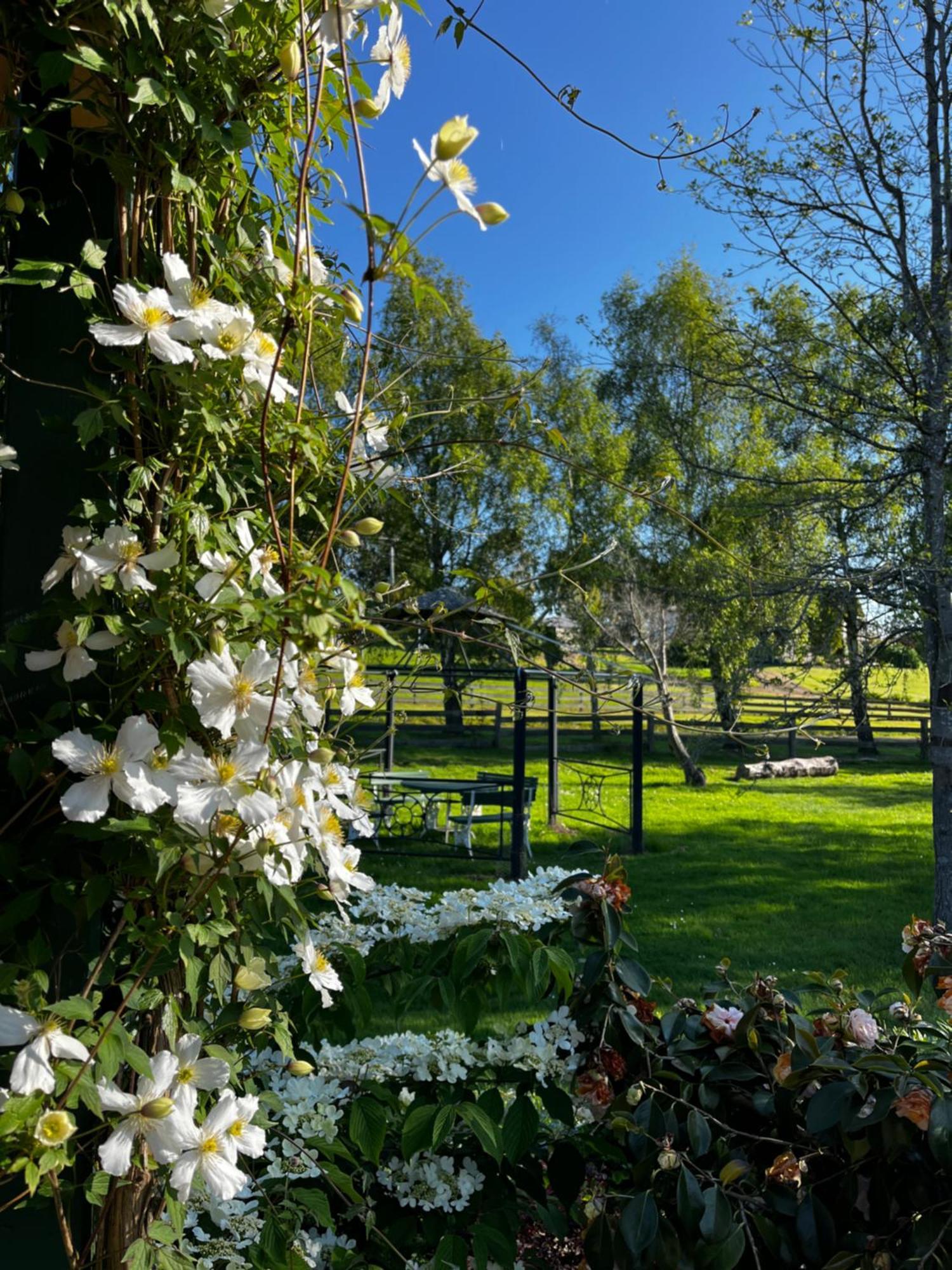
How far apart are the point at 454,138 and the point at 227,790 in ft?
1.96

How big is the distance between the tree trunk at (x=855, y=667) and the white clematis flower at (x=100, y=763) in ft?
10.9

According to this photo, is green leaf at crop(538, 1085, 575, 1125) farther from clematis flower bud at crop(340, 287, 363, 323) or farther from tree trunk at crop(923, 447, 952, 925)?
tree trunk at crop(923, 447, 952, 925)

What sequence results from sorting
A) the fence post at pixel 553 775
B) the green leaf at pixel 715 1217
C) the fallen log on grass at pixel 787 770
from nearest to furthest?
the green leaf at pixel 715 1217 < the fence post at pixel 553 775 < the fallen log on grass at pixel 787 770

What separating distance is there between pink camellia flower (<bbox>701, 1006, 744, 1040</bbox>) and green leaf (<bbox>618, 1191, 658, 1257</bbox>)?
0.98 ft

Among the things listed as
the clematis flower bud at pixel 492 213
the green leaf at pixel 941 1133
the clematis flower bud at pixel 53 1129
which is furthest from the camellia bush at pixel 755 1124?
the clematis flower bud at pixel 492 213

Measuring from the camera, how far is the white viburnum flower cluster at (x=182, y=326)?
34.2 inches

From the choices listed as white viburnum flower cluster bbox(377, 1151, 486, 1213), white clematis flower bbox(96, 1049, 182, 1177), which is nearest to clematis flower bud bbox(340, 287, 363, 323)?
white clematis flower bbox(96, 1049, 182, 1177)

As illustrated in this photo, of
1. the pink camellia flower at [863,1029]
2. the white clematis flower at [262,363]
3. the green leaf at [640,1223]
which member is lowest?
the green leaf at [640,1223]

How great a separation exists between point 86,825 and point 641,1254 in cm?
95

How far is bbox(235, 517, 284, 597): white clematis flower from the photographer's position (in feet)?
3.02

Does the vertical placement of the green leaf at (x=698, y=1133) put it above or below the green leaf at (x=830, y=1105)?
below

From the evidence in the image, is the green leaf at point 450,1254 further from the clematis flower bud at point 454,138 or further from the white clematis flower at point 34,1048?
the clematis flower bud at point 454,138

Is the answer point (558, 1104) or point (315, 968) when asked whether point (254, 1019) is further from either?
point (558, 1104)

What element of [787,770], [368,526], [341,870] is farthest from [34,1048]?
[787,770]
